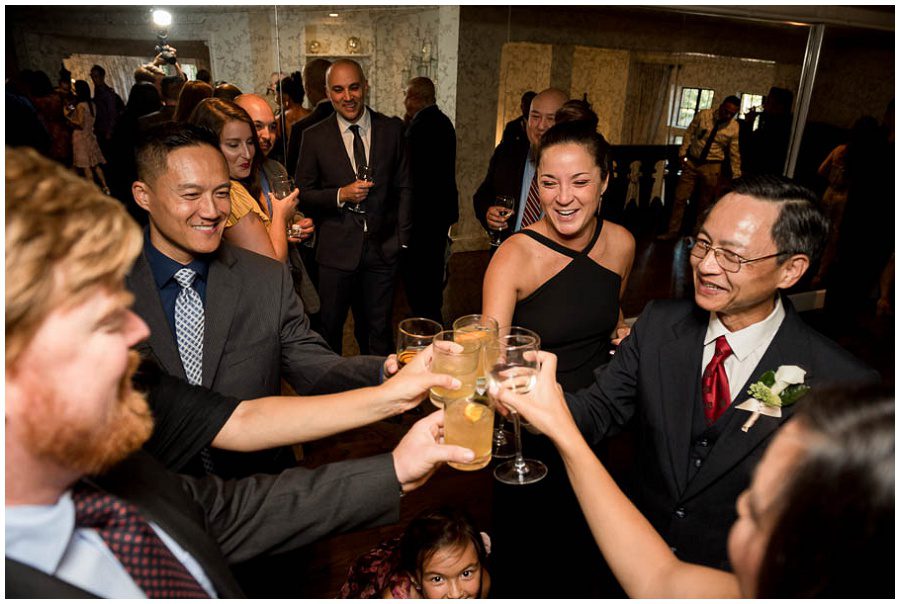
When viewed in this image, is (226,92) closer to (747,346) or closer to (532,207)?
(532,207)

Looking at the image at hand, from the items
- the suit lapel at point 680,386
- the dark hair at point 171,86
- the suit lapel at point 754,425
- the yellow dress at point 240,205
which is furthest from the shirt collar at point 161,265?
the dark hair at point 171,86

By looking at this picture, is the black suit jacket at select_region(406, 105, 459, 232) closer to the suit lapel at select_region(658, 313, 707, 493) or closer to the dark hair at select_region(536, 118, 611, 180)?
the dark hair at select_region(536, 118, 611, 180)

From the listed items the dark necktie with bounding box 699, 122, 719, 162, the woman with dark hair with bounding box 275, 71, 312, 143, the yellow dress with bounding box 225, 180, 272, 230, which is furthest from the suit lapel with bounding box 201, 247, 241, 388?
the dark necktie with bounding box 699, 122, 719, 162

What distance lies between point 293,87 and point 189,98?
1.21 metres

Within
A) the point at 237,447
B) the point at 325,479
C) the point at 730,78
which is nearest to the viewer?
the point at 325,479

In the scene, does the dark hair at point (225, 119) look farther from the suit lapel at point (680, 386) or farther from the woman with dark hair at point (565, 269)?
the suit lapel at point (680, 386)

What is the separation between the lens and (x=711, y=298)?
169cm

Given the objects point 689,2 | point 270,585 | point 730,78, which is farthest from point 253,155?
point 730,78

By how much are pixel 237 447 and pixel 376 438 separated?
204 centimetres

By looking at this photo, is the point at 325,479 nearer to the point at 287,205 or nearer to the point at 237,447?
the point at 237,447

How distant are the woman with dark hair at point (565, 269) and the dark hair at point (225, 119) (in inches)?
59.6

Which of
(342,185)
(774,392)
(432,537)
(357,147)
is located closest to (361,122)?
(357,147)

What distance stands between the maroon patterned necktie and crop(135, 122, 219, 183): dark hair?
4.16ft

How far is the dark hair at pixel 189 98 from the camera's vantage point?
350 centimetres
